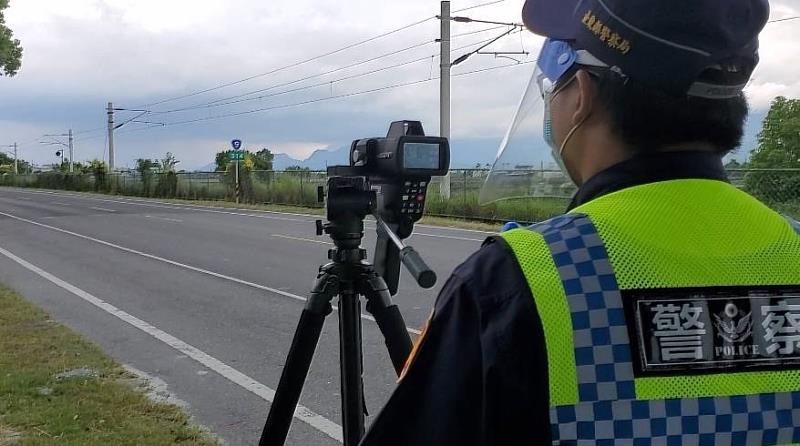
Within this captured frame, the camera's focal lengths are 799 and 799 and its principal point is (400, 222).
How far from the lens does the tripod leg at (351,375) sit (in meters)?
2.41

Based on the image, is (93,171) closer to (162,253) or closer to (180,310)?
(162,253)

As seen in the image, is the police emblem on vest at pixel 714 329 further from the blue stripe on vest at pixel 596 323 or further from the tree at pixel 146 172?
the tree at pixel 146 172

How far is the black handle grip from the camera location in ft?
5.60

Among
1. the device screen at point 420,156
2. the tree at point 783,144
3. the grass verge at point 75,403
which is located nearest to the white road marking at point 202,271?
the grass verge at point 75,403

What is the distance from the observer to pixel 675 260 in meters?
1.00

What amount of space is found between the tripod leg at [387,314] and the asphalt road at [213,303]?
173 cm

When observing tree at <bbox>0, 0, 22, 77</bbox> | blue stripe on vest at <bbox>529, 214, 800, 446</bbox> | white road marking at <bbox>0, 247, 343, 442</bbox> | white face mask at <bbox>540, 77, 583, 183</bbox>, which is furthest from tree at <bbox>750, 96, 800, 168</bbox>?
tree at <bbox>0, 0, 22, 77</bbox>

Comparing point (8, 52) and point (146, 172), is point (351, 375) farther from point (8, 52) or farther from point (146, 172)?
point (146, 172)

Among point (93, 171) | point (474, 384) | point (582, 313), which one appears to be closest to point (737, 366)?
point (582, 313)

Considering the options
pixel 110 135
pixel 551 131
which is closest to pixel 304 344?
pixel 551 131

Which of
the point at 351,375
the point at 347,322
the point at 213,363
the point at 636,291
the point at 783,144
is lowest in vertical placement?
the point at 213,363

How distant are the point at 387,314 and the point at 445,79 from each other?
19.7 meters

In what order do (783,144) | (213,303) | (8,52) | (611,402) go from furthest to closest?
(8,52) < (783,144) < (213,303) < (611,402)

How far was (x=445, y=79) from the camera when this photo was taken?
21.7 meters
